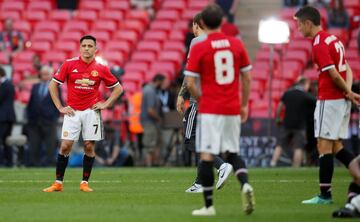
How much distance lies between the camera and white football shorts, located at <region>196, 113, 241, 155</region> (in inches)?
494

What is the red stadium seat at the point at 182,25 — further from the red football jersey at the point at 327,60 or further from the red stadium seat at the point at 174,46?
the red football jersey at the point at 327,60

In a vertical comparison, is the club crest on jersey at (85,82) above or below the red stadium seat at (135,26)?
below

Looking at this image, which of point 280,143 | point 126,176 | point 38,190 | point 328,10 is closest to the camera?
point 38,190

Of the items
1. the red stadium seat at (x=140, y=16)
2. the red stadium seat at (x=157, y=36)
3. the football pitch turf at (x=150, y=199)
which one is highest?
the red stadium seat at (x=140, y=16)

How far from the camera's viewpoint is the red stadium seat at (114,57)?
3177 centimetres

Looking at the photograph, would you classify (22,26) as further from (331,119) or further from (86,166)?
(331,119)

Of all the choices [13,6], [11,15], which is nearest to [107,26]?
[11,15]

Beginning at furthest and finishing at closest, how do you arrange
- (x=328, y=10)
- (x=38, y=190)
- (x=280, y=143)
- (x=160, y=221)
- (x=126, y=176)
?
(x=328, y=10) < (x=280, y=143) < (x=126, y=176) < (x=38, y=190) < (x=160, y=221)

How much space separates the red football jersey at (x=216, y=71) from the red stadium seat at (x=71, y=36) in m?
20.5

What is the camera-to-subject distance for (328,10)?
100 ft

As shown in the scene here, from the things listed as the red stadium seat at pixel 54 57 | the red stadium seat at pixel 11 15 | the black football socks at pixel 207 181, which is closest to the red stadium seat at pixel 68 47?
the red stadium seat at pixel 54 57

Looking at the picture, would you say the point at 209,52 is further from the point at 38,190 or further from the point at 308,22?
the point at 38,190

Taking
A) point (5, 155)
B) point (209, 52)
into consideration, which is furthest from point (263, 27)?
point (209, 52)

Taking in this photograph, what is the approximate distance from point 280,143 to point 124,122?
3.91m
